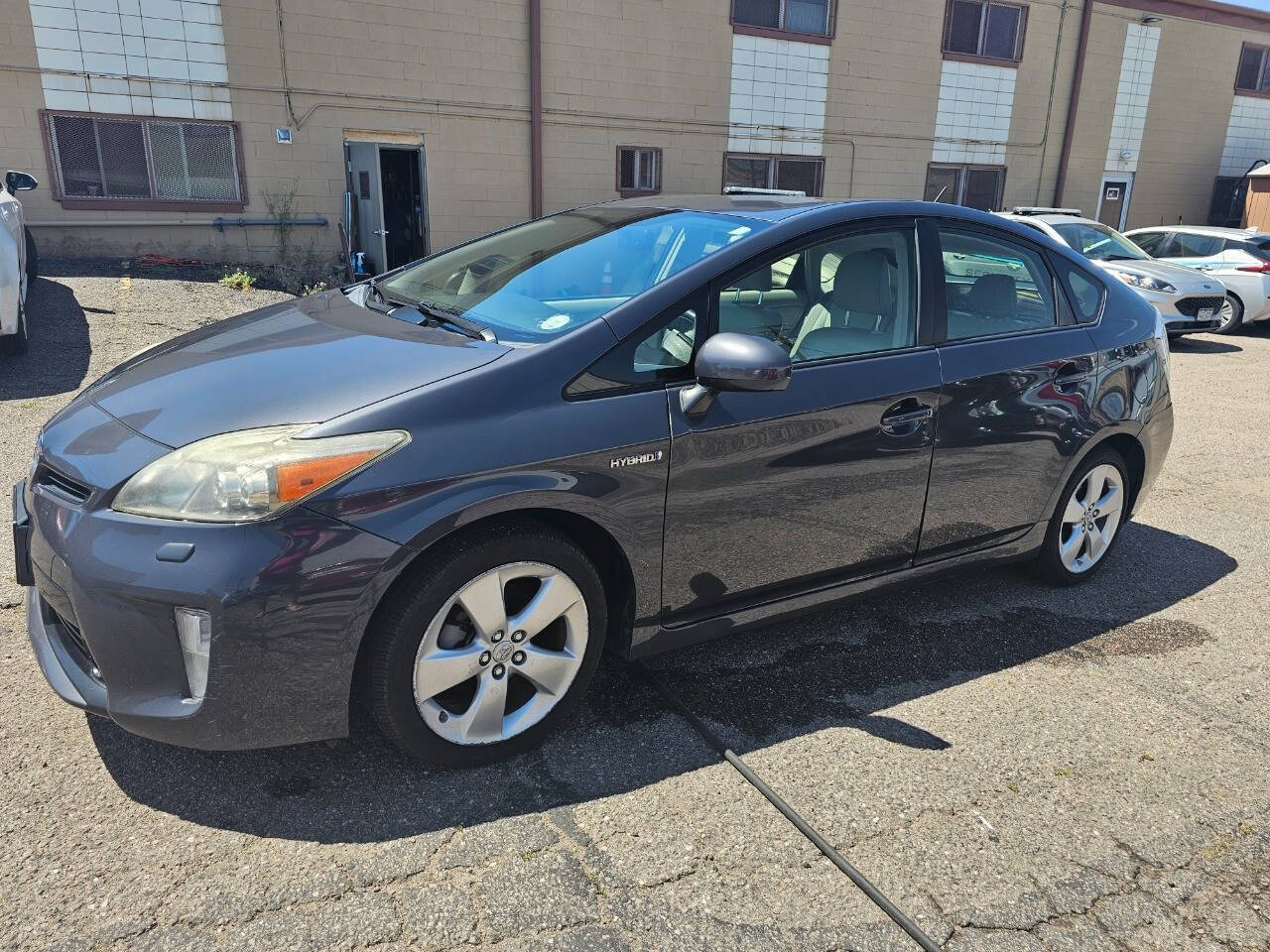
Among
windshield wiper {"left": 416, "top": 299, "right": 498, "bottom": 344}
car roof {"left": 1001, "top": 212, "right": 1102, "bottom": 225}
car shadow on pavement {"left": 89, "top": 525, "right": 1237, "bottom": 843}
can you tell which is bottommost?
car shadow on pavement {"left": 89, "top": 525, "right": 1237, "bottom": 843}

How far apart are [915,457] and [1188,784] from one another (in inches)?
51.3

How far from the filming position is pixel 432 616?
8.13ft

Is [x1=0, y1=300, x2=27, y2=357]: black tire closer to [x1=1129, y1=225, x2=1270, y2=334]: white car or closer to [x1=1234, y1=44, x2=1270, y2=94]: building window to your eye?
[x1=1129, y1=225, x2=1270, y2=334]: white car

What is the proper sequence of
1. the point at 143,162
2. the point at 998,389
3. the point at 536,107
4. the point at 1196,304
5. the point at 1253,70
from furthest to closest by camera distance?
the point at 1253,70, the point at 536,107, the point at 143,162, the point at 1196,304, the point at 998,389

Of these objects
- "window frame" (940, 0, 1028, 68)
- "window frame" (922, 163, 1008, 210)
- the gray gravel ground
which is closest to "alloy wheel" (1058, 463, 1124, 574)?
the gray gravel ground

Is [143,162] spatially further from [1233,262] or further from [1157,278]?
[1233,262]

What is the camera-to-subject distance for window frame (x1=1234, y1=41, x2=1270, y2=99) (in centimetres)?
2077

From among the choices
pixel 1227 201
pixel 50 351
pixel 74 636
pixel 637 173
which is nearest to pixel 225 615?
pixel 74 636

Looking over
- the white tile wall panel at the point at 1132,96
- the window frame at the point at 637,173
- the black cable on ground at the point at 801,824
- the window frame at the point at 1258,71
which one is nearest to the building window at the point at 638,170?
the window frame at the point at 637,173

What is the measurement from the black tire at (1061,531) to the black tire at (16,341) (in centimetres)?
729

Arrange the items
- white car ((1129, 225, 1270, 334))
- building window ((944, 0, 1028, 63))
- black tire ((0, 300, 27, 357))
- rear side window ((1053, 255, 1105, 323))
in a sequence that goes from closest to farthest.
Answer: rear side window ((1053, 255, 1105, 323)) < black tire ((0, 300, 27, 357)) < white car ((1129, 225, 1270, 334)) < building window ((944, 0, 1028, 63))

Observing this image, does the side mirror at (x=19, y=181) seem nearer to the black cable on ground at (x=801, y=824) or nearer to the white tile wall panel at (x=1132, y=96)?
the black cable on ground at (x=801, y=824)

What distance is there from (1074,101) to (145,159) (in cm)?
1681

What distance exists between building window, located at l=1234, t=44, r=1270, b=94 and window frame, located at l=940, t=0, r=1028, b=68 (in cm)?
657
